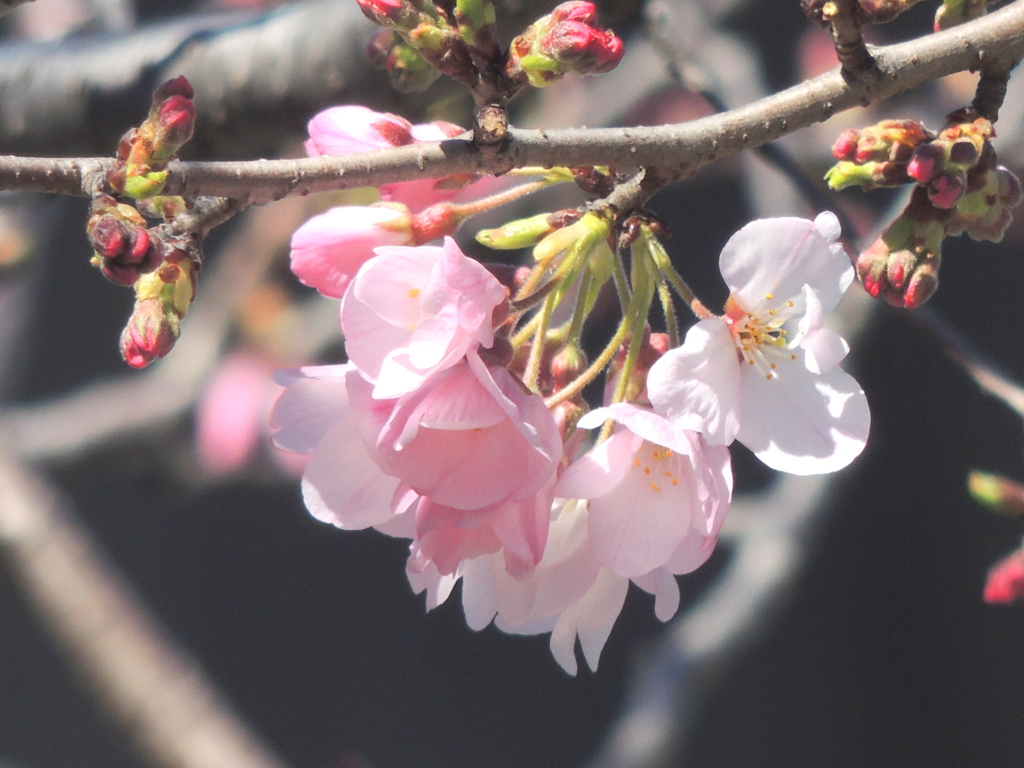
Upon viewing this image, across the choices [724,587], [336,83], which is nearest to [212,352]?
[336,83]

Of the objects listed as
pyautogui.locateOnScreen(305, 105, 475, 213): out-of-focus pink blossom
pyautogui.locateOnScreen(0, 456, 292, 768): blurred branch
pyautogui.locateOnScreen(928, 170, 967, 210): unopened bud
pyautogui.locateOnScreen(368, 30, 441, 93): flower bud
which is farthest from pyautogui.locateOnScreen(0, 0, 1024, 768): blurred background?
pyautogui.locateOnScreen(928, 170, 967, 210): unopened bud

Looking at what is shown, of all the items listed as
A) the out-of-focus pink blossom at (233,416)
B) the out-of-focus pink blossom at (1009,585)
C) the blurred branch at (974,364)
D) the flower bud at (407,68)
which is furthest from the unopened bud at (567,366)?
the out-of-focus pink blossom at (233,416)

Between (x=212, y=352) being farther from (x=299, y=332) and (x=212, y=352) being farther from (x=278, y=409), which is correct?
(x=278, y=409)

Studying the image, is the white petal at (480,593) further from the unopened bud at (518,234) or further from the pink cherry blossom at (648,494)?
the unopened bud at (518,234)

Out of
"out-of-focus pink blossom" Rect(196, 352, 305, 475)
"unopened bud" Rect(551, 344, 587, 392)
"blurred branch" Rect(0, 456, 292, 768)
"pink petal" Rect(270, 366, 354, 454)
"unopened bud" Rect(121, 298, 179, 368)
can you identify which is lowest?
"out-of-focus pink blossom" Rect(196, 352, 305, 475)

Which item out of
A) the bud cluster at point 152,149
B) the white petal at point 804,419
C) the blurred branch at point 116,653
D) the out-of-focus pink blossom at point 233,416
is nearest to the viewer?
the bud cluster at point 152,149

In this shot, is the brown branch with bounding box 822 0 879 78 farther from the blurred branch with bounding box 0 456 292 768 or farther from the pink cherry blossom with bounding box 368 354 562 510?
the blurred branch with bounding box 0 456 292 768
